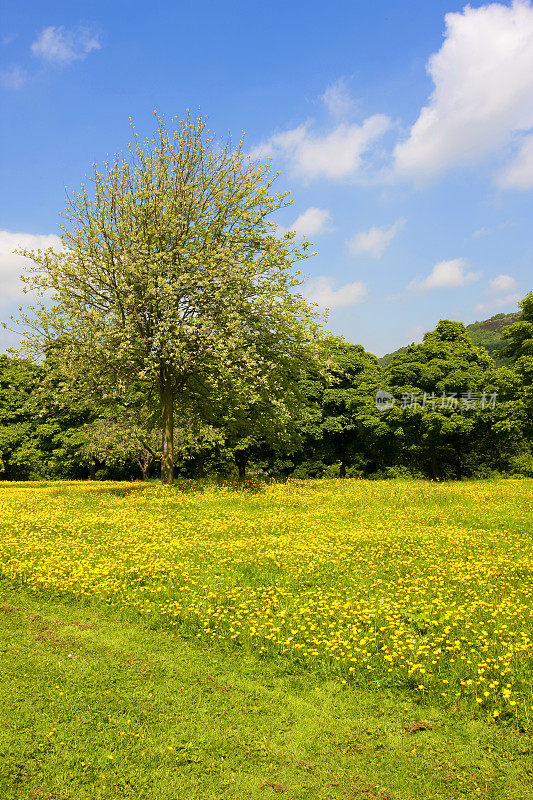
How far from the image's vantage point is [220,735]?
6.54 m

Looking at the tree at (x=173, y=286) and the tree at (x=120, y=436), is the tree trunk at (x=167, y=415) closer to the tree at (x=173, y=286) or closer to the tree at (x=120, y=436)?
the tree at (x=173, y=286)

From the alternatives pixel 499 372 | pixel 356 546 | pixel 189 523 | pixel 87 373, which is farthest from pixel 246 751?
pixel 499 372

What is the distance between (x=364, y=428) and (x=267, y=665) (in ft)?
141

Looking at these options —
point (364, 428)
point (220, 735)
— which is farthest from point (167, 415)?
point (364, 428)

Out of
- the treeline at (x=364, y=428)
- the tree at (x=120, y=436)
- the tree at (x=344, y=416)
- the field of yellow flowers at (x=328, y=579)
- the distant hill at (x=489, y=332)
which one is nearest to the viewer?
the field of yellow flowers at (x=328, y=579)

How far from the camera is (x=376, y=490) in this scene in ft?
83.7

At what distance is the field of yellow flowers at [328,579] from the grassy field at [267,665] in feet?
0.19

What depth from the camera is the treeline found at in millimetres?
43000

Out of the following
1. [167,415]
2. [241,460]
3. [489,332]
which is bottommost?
[241,460]

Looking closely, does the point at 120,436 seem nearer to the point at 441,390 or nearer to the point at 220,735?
the point at 441,390

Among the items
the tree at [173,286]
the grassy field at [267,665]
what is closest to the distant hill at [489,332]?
the tree at [173,286]

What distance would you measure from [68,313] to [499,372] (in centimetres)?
3728

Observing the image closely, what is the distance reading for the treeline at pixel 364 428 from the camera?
141ft

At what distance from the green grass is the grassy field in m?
0.02
